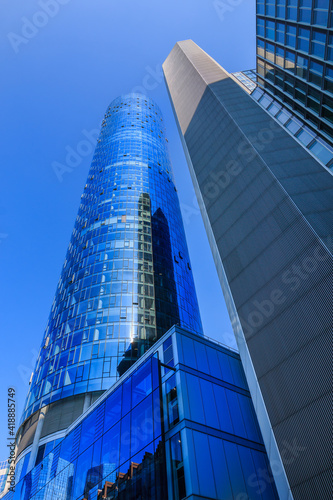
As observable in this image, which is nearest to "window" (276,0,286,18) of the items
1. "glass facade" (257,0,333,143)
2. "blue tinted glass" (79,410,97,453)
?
"glass facade" (257,0,333,143)

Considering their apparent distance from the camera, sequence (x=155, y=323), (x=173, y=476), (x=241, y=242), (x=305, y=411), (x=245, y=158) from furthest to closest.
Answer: (x=155, y=323) < (x=245, y=158) < (x=241, y=242) < (x=173, y=476) < (x=305, y=411)

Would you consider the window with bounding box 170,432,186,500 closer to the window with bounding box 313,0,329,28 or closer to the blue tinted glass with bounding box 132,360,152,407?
the blue tinted glass with bounding box 132,360,152,407

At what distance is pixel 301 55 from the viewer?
34844mm

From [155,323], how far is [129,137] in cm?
6382

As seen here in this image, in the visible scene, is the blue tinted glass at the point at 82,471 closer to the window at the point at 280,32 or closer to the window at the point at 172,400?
the window at the point at 172,400

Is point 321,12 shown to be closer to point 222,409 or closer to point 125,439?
point 222,409

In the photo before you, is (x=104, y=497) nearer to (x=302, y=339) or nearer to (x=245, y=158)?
(x=302, y=339)

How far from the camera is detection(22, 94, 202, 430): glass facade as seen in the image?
56469mm

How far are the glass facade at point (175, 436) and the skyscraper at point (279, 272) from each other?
3303mm

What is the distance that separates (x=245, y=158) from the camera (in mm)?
37906

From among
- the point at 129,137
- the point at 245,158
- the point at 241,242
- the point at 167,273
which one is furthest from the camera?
the point at 129,137

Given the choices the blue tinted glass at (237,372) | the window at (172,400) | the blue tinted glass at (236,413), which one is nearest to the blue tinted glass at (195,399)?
the window at (172,400)

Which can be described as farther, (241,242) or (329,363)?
(241,242)

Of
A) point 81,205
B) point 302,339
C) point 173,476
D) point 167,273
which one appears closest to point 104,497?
point 173,476
